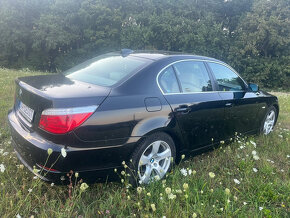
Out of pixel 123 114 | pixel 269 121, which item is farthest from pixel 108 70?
pixel 269 121

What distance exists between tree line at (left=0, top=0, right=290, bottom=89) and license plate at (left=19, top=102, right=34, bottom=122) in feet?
96.6

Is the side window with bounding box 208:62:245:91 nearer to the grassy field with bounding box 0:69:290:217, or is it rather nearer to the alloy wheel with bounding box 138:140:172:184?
the grassy field with bounding box 0:69:290:217

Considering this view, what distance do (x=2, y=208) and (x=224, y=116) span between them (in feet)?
9.44

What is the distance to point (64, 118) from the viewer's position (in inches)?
88.0

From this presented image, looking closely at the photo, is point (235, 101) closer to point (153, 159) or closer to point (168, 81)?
point (168, 81)

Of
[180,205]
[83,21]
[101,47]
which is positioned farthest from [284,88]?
[180,205]

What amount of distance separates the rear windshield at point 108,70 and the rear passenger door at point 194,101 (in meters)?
0.37

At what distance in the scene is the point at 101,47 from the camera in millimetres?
32344

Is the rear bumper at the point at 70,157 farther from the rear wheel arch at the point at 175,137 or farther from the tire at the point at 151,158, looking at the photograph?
the rear wheel arch at the point at 175,137

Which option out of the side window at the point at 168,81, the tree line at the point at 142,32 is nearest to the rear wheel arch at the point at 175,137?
the side window at the point at 168,81

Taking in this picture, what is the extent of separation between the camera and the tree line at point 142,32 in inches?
1203

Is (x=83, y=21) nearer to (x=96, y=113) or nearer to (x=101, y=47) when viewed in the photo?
(x=101, y=47)

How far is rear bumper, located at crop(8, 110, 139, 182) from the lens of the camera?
89.3 inches

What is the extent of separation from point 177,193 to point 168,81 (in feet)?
4.17
